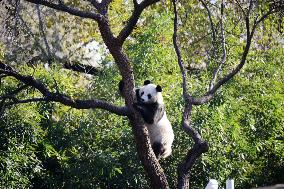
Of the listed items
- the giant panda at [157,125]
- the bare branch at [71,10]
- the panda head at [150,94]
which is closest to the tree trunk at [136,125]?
the bare branch at [71,10]

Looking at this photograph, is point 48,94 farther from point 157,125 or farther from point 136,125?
point 157,125

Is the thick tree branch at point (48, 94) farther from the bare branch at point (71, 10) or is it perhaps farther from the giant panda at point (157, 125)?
the giant panda at point (157, 125)

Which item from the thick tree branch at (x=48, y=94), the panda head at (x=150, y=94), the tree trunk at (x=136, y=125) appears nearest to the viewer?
the thick tree branch at (x=48, y=94)

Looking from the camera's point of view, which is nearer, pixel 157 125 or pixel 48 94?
pixel 48 94

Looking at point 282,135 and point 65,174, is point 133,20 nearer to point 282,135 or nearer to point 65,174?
point 65,174

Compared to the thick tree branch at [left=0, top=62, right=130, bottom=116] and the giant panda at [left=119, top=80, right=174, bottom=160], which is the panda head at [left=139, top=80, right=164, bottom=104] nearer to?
the giant panda at [left=119, top=80, right=174, bottom=160]

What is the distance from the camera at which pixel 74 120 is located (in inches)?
264

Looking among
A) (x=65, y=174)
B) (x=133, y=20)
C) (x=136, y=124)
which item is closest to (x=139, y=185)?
(x=65, y=174)

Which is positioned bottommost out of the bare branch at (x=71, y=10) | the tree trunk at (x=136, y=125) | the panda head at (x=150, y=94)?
the tree trunk at (x=136, y=125)

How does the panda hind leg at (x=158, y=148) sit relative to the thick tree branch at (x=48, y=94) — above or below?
above

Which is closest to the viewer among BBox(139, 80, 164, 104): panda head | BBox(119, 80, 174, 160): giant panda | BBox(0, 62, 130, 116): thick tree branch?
BBox(0, 62, 130, 116): thick tree branch

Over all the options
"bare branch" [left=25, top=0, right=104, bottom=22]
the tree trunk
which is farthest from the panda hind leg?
"bare branch" [left=25, top=0, right=104, bottom=22]

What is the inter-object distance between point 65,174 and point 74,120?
748mm

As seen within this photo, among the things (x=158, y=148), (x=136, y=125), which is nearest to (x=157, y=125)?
(x=158, y=148)
